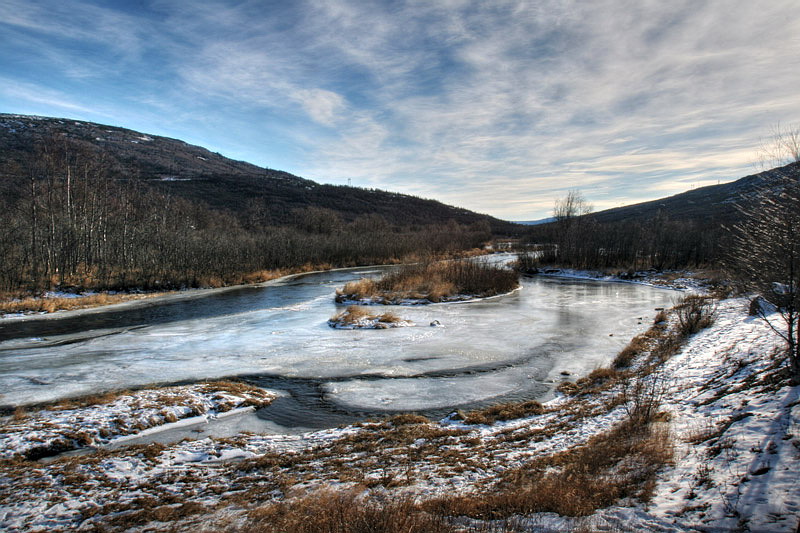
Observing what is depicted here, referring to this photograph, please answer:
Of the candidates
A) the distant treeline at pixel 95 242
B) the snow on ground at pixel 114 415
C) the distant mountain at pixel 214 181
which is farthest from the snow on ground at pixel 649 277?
the distant mountain at pixel 214 181

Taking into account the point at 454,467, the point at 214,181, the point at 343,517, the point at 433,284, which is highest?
the point at 214,181

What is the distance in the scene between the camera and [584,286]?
36812mm

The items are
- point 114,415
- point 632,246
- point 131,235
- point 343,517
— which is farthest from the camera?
point 632,246

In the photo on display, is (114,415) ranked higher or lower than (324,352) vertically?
higher

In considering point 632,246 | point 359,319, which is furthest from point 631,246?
point 359,319

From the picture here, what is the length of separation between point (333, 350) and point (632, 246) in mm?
46301

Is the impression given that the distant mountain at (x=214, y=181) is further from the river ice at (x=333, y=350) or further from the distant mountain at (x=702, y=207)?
the river ice at (x=333, y=350)

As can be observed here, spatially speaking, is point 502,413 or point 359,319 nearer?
point 502,413

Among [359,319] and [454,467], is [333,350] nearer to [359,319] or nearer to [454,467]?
[359,319]

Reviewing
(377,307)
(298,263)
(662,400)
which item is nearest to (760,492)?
(662,400)

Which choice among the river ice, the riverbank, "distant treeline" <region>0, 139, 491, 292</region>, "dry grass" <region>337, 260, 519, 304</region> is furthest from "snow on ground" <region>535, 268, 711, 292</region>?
the riverbank

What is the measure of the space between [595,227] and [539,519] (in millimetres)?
56034

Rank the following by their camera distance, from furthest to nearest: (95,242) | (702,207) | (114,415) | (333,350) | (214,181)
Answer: (702,207) → (214,181) → (95,242) → (333,350) → (114,415)

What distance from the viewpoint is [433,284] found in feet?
99.6
